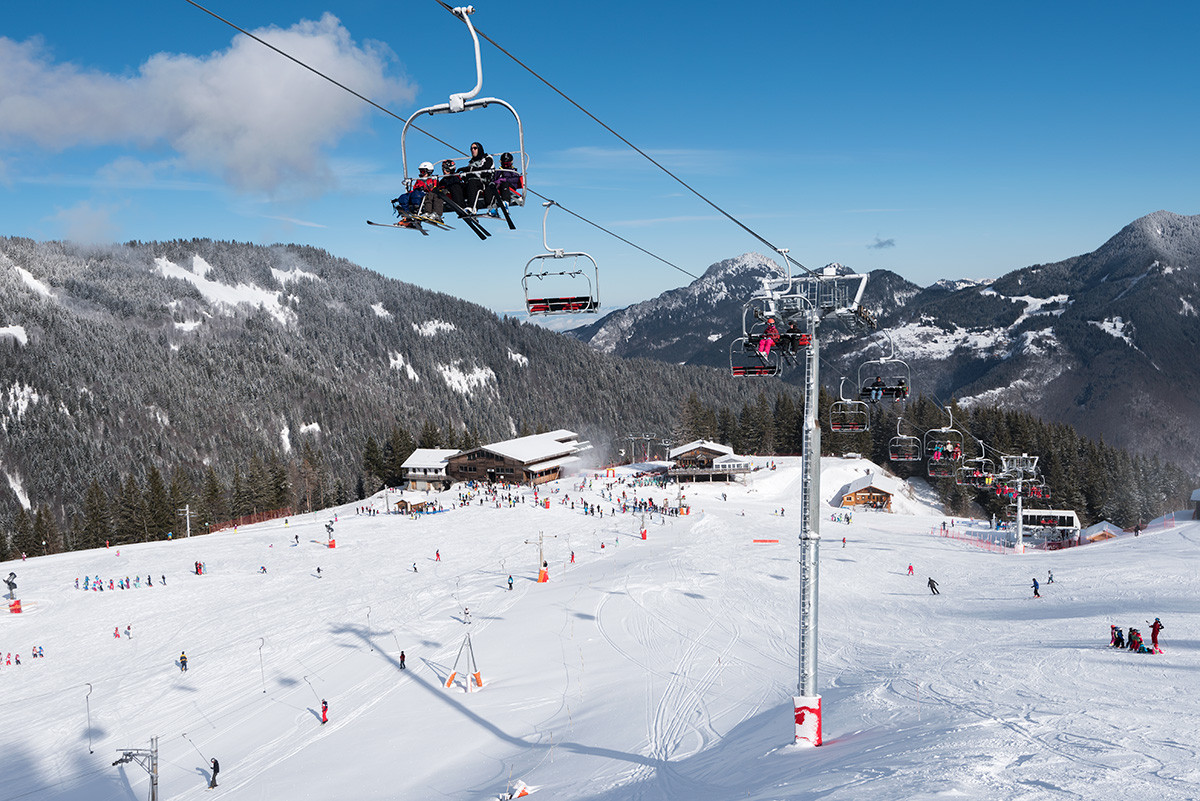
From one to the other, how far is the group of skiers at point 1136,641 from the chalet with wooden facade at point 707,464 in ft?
186

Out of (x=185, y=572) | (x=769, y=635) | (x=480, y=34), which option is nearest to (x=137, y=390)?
(x=185, y=572)

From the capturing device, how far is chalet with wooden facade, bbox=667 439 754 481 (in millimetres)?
78562

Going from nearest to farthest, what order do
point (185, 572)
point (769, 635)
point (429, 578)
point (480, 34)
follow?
point (480, 34) < point (769, 635) < point (429, 578) < point (185, 572)

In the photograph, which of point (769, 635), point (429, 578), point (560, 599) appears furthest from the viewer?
point (429, 578)

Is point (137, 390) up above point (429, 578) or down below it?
above

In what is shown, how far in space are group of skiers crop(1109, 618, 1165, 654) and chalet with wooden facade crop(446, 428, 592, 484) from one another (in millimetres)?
Answer: 65177

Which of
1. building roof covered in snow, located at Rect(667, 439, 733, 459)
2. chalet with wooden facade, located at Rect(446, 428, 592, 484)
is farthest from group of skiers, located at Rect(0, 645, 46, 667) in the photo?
building roof covered in snow, located at Rect(667, 439, 733, 459)

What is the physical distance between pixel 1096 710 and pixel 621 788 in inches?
385

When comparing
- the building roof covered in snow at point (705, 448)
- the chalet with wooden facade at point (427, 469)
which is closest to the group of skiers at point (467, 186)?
the building roof covered in snow at point (705, 448)

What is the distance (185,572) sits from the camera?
4659cm

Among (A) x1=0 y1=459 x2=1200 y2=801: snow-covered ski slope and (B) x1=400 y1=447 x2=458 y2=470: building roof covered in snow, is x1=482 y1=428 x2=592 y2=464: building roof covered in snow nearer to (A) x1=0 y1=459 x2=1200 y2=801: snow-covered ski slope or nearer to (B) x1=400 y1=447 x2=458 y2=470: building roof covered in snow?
(B) x1=400 y1=447 x2=458 y2=470: building roof covered in snow

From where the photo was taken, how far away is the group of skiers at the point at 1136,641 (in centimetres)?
1992

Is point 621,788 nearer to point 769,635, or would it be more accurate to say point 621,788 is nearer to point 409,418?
point 769,635

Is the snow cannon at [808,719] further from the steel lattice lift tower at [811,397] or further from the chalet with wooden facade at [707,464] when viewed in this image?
the chalet with wooden facade at [707,464]
